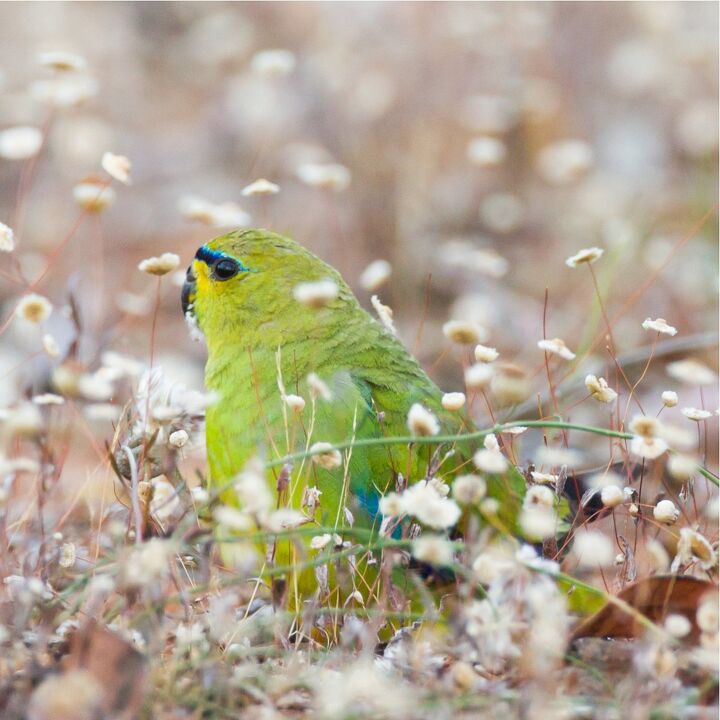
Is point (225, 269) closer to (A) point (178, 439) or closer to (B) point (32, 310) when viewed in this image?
(A) point (178, 439)

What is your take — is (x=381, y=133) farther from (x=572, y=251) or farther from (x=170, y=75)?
(x=170, y=75)

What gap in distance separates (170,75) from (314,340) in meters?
5.62

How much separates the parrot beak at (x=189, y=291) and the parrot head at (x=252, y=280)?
73 millimetres

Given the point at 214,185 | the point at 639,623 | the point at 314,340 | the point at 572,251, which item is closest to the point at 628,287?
the point at 572,251

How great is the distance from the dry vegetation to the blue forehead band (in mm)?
161

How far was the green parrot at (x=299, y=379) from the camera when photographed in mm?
2824

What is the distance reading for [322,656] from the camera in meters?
2.12

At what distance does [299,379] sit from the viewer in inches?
119

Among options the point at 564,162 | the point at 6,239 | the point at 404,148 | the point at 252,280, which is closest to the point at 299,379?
the point at 252,280

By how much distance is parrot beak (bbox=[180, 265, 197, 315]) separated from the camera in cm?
349

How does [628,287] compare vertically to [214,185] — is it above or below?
below

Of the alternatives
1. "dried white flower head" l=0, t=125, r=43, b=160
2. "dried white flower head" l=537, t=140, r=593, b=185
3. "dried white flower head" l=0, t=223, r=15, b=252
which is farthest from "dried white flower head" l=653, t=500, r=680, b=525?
"dried white flower head" l=537, t=140, r=593, b=185

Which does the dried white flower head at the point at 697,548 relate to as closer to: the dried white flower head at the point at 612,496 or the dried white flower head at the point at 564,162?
the dried white flower head at the point at 612,496

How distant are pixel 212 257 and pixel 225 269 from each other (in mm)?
58
